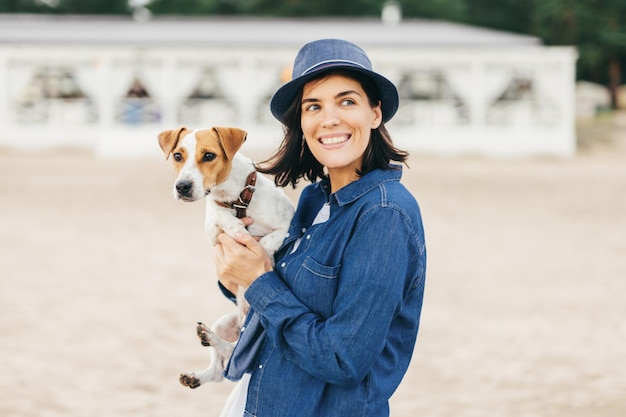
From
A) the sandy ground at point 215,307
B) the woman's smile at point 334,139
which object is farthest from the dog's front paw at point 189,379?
the sandy ground at point 215,307

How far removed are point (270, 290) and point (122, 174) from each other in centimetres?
1820

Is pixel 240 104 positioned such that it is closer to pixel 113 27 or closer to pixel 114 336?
pixel 113 27

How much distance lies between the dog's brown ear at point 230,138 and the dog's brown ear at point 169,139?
14 centimetres

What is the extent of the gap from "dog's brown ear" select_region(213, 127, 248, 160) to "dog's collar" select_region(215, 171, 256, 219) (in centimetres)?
12

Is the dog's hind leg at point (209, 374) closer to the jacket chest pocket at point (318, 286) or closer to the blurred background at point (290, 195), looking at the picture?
the jacket chest pocket at point (318, 286)

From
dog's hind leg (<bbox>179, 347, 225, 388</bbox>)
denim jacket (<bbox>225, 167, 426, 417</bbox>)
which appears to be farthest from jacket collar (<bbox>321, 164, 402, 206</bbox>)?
dog's hind leg (<bbox>179, 347, 225, 388</bbox>)

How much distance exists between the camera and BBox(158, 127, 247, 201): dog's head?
2646 millimetres

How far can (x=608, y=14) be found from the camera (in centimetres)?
4684

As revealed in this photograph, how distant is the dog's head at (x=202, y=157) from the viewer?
265 centimetres

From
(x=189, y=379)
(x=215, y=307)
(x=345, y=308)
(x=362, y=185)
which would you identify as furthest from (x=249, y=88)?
(x=345, y=308)

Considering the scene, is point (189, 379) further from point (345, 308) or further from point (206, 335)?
point (345, 308)

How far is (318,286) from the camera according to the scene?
2053 mm

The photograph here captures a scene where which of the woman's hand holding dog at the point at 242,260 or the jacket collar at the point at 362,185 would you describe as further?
the woman's hand holding dog at the point at 242,260

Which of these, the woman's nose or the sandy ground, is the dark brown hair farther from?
the sandy ground
